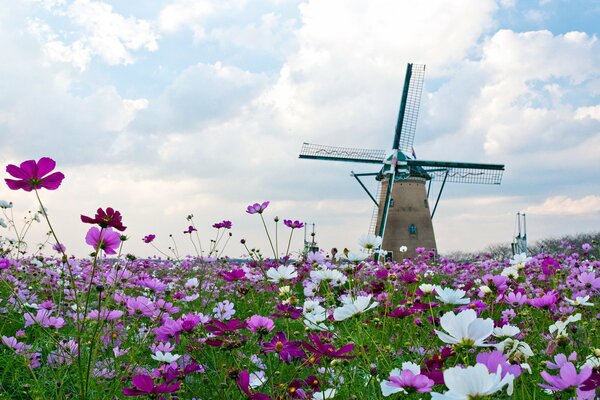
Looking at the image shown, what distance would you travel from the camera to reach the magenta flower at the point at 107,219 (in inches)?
68.1

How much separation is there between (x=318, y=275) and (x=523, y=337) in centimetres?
120

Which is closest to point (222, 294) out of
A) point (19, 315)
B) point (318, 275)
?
point (19, 315)

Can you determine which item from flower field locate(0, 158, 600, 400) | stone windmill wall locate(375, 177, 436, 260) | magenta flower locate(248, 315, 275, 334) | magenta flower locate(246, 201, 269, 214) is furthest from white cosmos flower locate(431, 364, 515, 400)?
stone windmill wall locate(375, 177, 436, 260)

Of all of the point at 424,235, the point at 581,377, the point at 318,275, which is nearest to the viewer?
the point at 581,377

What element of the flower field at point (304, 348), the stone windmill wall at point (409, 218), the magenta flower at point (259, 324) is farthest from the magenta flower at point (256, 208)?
the stone windmill wall at point (409, 218)

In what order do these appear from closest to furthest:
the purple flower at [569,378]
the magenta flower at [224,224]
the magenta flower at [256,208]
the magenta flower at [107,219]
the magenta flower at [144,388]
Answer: the purple flower at [569,378] < the magenta flower at [144,388] < the magenta flower at [107,219] < the magenta flower at [256,208] < the magenta flower at [224,224]

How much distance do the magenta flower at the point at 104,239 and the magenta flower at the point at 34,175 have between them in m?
0.19

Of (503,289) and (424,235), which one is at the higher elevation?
(424,235)

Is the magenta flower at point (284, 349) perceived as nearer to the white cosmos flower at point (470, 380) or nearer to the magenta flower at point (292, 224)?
the white cosmos flower at point (470, 380)

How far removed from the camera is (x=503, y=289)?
2887 millimetres

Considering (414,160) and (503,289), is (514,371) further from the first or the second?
(414,160)

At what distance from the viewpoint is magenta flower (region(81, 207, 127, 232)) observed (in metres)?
1.73

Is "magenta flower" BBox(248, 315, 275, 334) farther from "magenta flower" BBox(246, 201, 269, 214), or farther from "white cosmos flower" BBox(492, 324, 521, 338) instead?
"magenta flower" BBox(246, 201, 269, 214)

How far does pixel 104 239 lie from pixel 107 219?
0.67ft
